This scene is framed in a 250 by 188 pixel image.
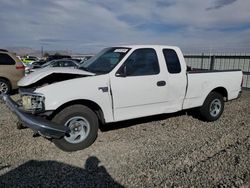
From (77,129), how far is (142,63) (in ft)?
6.17

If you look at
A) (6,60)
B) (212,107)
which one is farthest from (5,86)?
(212,107)

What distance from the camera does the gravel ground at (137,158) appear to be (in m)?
3.34

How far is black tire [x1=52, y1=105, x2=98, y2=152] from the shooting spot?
4.00m

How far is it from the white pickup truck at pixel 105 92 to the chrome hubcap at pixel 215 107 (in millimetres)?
450

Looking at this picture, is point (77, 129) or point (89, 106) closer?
point (77, 129)

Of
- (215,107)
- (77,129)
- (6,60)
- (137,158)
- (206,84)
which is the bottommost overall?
(137,158)

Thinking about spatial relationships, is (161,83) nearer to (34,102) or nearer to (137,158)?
(137,158)

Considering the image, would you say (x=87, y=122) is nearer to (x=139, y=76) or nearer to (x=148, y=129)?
(x=139, y=76)

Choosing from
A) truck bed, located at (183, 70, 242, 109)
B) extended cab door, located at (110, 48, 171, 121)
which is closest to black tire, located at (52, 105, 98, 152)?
→ extended cab door, located at (110, 48, 171, 121)

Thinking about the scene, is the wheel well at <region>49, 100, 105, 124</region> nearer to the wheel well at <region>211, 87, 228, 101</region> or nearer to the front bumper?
the front bumper

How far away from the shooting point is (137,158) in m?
4.05

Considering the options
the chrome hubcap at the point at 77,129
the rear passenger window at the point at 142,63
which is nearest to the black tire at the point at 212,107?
the rear passenger window at the point at 142,63

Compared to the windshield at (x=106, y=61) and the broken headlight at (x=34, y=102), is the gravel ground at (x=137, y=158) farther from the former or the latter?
the windshield at (x=106, y=61)

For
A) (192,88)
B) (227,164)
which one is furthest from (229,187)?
(192,88)
